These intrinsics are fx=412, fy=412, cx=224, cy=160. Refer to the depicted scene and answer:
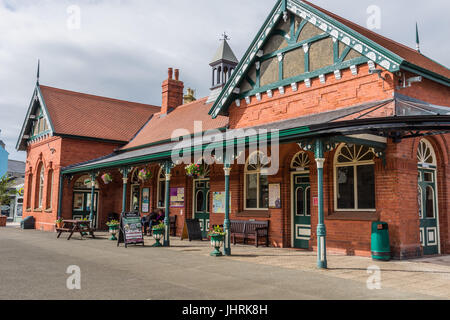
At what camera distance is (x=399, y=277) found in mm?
7949

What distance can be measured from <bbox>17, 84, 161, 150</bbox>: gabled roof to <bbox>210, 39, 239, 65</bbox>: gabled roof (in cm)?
645

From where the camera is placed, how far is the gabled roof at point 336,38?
10.4m

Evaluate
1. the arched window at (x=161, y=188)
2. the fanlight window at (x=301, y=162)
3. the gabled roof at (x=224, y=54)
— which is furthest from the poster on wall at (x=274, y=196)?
the gabled roof at (x=224, y=54)

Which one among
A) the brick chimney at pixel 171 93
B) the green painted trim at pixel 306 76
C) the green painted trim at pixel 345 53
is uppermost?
the brick chimney at pixel 171 93

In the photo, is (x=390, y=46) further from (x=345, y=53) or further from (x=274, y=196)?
(x=274, y=196)

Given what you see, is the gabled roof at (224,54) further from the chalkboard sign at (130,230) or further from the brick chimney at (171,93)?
the chalkboard sign at (130,230)

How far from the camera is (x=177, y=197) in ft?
61.2

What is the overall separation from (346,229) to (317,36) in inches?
228

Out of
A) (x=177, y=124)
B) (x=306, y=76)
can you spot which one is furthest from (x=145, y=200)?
(x=306, y=76)

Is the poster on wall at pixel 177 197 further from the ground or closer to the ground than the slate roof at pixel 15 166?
closer to the ground

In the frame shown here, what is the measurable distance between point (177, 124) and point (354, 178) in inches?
452

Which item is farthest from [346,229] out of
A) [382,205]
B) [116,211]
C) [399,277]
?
[116,211]

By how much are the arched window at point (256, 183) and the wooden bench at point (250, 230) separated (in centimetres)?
71

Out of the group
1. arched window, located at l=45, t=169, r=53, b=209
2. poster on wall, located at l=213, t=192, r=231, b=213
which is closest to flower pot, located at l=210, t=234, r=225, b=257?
poster on wall, located at l=213, t=192, r=231, b=213
